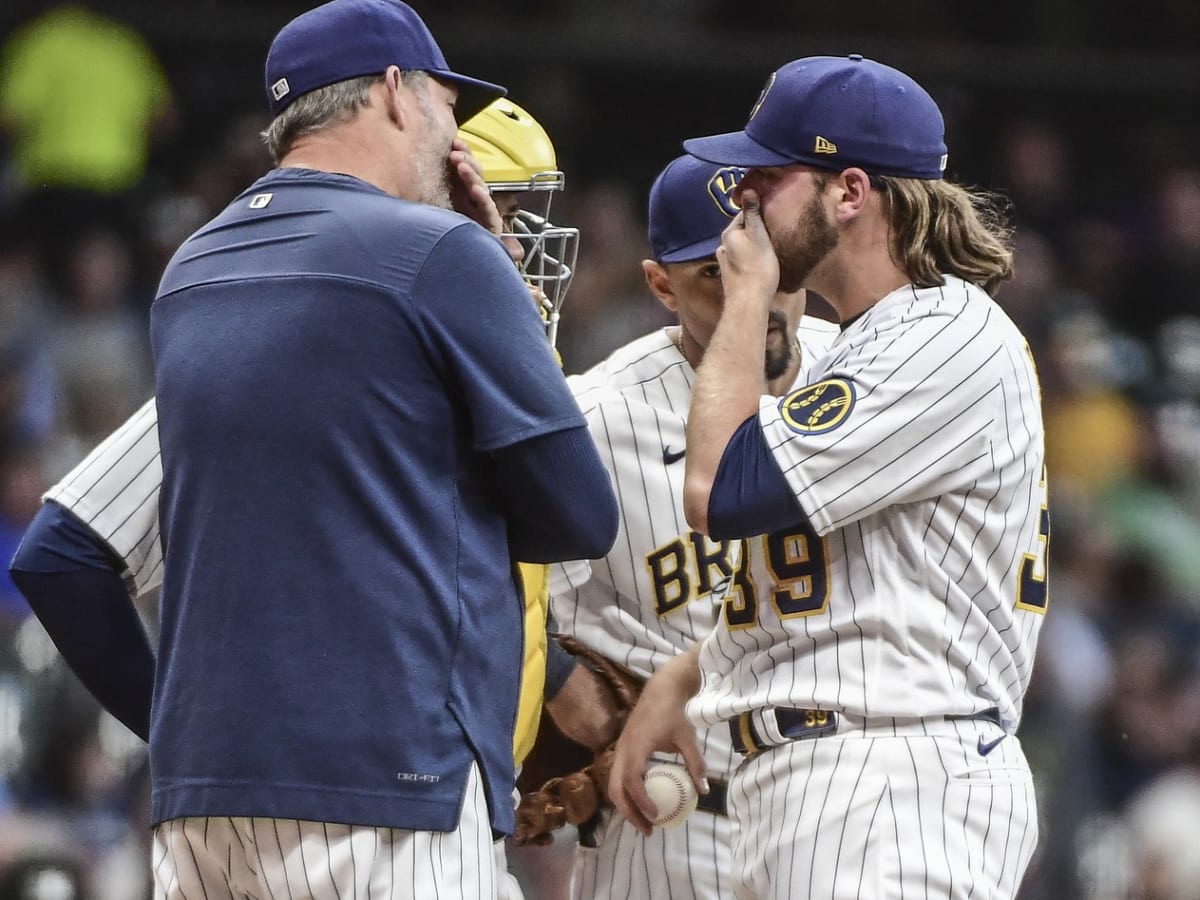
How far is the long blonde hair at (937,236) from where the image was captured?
113 inches

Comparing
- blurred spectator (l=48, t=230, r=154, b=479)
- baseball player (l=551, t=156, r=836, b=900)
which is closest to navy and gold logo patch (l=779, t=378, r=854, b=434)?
baseball player (l=551, t=156, r=836, b=900)

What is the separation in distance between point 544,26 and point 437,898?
710cm

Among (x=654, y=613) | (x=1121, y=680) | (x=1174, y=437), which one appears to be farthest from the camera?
(x=1174, y=437)

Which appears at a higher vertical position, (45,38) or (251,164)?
(45,38)

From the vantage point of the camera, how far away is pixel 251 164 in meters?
7.98

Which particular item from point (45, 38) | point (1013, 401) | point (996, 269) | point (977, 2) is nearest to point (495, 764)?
point (1013, 401)

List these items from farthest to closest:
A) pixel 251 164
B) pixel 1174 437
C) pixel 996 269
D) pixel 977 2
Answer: pixel 977 2 < pixel 1174 437 < pixel 251 164 < pixel 996 269

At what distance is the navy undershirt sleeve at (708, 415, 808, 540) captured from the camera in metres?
2.67

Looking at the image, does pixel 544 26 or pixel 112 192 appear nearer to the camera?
pixel 112 192

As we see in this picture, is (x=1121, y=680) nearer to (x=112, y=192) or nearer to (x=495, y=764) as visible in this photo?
(x=112, y=192)

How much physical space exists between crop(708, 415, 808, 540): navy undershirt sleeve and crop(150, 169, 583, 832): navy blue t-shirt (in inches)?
15.0

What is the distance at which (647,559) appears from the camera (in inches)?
136

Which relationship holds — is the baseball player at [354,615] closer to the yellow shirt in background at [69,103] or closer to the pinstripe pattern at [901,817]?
the pinstripe pattern at [901,817]

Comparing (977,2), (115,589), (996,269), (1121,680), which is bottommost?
(1121,680)
